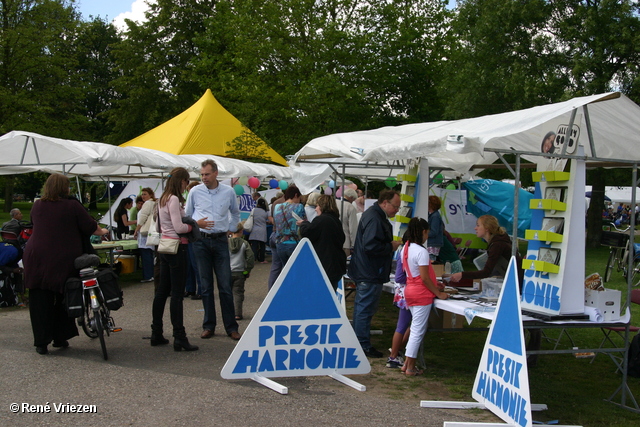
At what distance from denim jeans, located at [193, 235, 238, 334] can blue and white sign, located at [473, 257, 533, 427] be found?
3.04 metres

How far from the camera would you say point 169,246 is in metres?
6.37

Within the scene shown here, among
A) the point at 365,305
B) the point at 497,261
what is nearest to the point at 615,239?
the point at 497,261

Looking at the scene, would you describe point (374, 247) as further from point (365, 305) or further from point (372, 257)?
point (365, 305)

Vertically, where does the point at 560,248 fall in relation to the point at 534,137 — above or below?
below

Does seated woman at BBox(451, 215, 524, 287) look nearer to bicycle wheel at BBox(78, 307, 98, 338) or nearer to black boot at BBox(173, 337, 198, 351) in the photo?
black boot at BBox(173, 337, 198, 351)

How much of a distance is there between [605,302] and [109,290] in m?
4.58

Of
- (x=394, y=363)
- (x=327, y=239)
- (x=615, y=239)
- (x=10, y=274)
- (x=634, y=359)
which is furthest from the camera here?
(x=615, y=239)

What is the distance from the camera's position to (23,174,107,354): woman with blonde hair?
610 centimetres

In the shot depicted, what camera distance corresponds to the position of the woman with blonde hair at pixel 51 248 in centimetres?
610

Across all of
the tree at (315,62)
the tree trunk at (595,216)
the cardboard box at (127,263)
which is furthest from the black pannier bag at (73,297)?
the tree trunk at (595,216)

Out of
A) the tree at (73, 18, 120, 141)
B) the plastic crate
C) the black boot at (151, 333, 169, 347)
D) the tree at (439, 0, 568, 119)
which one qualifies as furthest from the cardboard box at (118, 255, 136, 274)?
the tree at (73, 18, 120, 141)

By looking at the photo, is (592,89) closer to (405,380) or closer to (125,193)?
(125,193)

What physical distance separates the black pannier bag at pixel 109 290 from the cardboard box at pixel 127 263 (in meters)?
7.16

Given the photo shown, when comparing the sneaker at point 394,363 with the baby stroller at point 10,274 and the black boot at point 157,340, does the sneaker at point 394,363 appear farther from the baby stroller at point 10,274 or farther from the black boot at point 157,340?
the baby stroller at point 10,274
